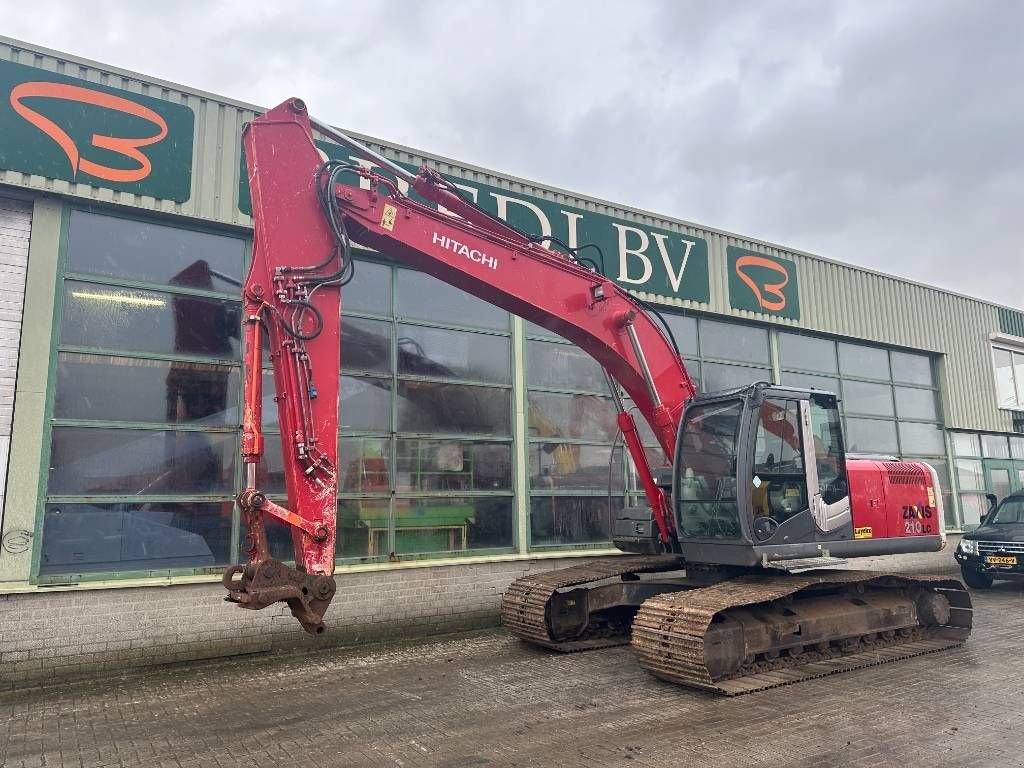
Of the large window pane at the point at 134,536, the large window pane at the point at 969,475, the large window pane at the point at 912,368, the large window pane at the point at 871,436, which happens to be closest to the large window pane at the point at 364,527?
the large window pane at the point at 134,536

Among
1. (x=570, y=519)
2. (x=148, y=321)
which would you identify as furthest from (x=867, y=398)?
(x=148, y=321)

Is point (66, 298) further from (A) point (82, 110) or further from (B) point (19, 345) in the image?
(A) point (82, 110)

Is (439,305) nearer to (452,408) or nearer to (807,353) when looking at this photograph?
(452,408)

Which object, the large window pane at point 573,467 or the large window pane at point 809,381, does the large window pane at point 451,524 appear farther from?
the large window pane at point 809,381

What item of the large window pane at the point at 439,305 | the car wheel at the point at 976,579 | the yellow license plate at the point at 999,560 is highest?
the large window pane at the point at 439,305

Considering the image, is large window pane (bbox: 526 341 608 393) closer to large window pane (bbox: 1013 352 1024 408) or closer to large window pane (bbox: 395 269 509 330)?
large window pane (bbox: 395 269 509 330)

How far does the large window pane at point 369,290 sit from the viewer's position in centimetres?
968

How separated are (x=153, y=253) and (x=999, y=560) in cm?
1343

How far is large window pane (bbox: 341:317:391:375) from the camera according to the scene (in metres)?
9.52

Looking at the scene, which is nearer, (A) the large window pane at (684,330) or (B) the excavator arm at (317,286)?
(B) the excavator arm at (317,286)

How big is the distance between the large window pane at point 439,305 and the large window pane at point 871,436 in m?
7.87

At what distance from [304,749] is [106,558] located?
12.5 ft

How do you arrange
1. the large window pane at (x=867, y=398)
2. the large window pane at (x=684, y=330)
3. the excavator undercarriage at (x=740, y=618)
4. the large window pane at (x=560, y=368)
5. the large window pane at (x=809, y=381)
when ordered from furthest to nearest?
the large window pane at (x=867, y=398) → the large window pane at (x=809, y=381) → the large window pane at (x=684, y=330) → the large window pane at (x=560, y=368) → the excavator undercarriage at (x=740, y=618)

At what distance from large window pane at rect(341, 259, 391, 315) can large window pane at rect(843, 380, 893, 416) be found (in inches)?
378
